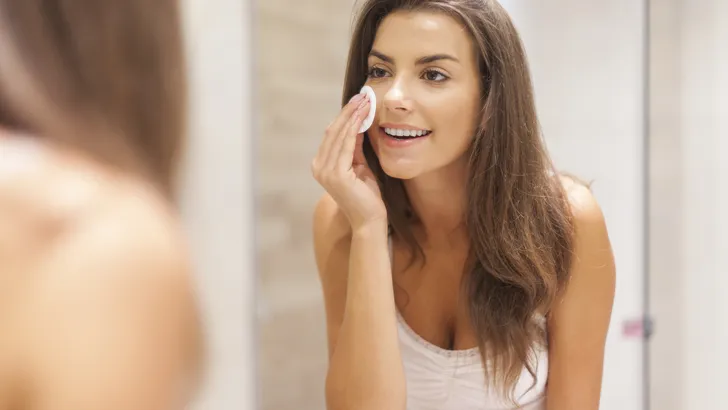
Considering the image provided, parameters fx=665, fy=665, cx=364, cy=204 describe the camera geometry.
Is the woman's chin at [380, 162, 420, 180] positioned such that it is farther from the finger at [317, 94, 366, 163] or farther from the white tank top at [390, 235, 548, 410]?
the white tank top at [390, 235, 548, 410]

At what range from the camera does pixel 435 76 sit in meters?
0.65

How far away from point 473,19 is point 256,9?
0.31m

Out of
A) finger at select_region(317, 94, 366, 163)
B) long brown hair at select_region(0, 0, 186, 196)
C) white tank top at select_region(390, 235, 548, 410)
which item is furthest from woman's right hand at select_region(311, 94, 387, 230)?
long brown hair at select_region(0, 0, 186, 196)

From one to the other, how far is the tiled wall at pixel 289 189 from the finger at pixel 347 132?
9 centimetres

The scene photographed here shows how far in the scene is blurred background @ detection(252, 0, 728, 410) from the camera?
2.29 ft

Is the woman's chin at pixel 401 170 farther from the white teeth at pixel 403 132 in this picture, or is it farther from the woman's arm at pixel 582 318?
the woman's arm at pixel 582 318

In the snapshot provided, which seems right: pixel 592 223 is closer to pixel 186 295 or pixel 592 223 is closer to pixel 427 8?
pixel 427 8

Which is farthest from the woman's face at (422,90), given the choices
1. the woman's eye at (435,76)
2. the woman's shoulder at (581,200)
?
the woman's shoulder at (581,200)

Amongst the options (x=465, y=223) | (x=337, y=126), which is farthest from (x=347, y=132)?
(x=465, y=223)

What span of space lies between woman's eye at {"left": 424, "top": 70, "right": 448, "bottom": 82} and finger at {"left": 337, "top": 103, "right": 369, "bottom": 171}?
0.22 feet

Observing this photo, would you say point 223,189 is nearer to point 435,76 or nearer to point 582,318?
point 435,76

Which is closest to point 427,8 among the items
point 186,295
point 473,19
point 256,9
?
point 473,19

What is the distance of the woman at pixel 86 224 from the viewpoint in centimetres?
32

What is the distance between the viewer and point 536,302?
27.0 inches
